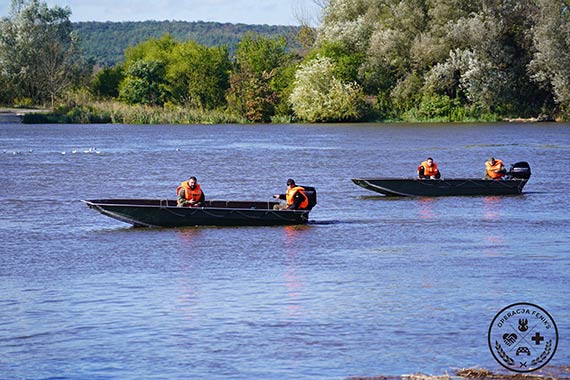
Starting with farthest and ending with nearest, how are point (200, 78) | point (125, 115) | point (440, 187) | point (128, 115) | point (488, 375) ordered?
point (200, 78) < point (125, 115) < point (128, 115) < point (440, 187) < point (488, 375)

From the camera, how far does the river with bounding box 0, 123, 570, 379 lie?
14859 millimetres

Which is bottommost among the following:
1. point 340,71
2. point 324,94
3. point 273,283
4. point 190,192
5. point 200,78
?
point 273,283

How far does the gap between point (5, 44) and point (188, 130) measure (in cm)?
2789

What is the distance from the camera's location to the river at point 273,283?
48.8 feet

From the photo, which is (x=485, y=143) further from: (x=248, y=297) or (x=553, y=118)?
(x=248, y=297)

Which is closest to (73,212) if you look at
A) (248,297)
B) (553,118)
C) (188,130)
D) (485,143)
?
(248,297)

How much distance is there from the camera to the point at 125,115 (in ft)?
341

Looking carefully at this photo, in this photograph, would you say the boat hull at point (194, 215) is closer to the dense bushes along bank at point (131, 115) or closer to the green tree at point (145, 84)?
the dense bushes along bank at point (131, 115)

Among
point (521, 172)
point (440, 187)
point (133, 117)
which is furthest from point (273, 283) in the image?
point (133, 117)

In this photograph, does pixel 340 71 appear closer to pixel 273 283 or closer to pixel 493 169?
pixel 493 169

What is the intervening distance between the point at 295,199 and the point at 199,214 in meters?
2.49

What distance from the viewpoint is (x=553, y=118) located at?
9750 centimetres

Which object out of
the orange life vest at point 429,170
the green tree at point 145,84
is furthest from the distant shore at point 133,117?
the orange life vest at point 429,170

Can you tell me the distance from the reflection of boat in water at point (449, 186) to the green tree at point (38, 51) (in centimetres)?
8249
